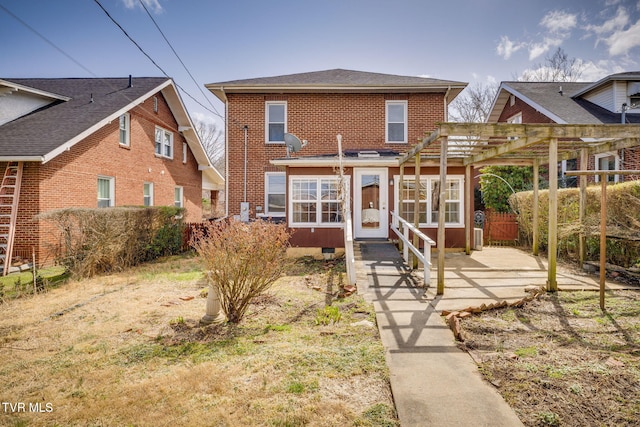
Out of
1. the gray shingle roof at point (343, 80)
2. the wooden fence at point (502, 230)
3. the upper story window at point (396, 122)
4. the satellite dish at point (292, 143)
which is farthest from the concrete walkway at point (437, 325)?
the gray shingle roof at point (343, 80)

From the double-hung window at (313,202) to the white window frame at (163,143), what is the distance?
9.44 m

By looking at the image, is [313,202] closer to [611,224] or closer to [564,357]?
[611,224]

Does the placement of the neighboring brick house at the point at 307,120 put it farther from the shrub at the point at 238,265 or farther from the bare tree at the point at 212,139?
the bare tree at the point at 212,139

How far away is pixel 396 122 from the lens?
47.9 ft

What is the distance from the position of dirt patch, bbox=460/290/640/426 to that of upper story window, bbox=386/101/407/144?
32.4 feet

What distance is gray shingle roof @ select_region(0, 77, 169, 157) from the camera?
10.5 meters

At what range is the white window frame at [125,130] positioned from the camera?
573 inches

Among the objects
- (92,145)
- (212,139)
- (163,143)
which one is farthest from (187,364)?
(212,139)

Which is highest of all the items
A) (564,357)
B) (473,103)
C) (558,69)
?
(558,69)

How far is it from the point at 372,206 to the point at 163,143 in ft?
39.1

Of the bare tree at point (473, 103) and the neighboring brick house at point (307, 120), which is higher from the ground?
the bare tree at point (473, 103)

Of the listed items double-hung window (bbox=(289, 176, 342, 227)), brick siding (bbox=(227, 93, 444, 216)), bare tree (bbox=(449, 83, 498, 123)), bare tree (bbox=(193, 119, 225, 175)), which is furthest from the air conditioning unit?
bare tree (bbox=(193, 119, 225, 175))

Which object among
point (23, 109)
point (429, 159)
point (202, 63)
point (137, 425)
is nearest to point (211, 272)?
point (137, 425)

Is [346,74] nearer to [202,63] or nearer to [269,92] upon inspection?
[269,92]
